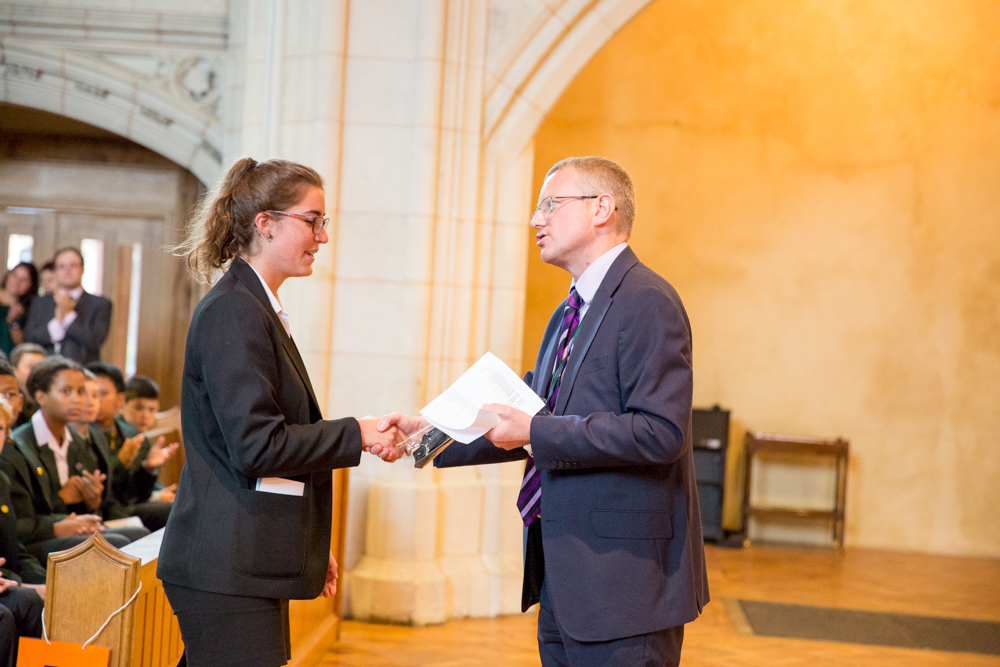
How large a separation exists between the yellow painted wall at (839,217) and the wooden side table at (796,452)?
27 centimetres

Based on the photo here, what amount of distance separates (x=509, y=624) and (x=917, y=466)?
4.32 metres

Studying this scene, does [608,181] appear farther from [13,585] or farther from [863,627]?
[863,627]

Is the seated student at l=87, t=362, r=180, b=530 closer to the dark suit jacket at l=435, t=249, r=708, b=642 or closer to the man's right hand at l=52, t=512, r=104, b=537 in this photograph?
the man's right hand at l=52, t=512, r=104, b=537

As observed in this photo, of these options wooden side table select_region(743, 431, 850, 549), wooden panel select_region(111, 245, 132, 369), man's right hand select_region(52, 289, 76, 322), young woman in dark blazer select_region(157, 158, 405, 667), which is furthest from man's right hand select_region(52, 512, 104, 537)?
wooden side table select_region(743, 431, 850, 549)

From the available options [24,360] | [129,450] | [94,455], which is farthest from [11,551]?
[24,360]

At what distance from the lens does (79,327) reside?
612 cm

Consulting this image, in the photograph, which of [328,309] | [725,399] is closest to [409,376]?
[328,309]

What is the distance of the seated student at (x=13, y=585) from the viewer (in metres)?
2.81

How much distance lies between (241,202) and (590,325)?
84 cm

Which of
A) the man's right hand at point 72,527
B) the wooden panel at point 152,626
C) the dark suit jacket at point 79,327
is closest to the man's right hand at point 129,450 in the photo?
the man's right hand at point 72,527

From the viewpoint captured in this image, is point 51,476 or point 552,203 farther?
point 51,476

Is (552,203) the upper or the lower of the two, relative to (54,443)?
upper

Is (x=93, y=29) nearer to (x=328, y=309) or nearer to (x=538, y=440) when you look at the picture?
(x=328, y=309)

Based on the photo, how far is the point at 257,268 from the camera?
7.03ft
